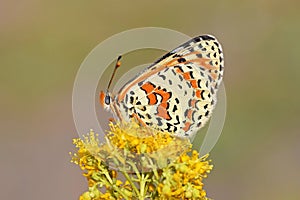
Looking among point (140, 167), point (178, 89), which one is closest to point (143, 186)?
point (140, 167)

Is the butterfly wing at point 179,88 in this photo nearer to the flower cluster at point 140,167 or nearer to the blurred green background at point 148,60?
the flower cluster at point 140,167

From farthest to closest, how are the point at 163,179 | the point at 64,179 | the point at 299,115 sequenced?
the point at 299,115
the point at 64,179
the point at 163,179

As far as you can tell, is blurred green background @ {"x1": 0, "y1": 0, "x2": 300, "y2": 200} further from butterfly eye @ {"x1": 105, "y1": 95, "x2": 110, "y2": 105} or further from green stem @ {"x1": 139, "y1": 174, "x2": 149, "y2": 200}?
green stem @ {"x1": 139, "y1": 174, "x2": 149, "y2": 200}

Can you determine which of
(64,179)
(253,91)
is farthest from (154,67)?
(253,91)

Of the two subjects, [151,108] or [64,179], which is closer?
[151,108]

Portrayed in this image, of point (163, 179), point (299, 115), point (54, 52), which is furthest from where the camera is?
point (54, 52)

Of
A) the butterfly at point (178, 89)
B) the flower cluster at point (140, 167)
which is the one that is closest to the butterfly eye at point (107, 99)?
the butterfly at point (178, 89)

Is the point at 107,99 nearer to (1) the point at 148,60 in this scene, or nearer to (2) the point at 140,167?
(2) the point at 140,167

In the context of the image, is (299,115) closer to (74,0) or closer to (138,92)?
(74,0)
